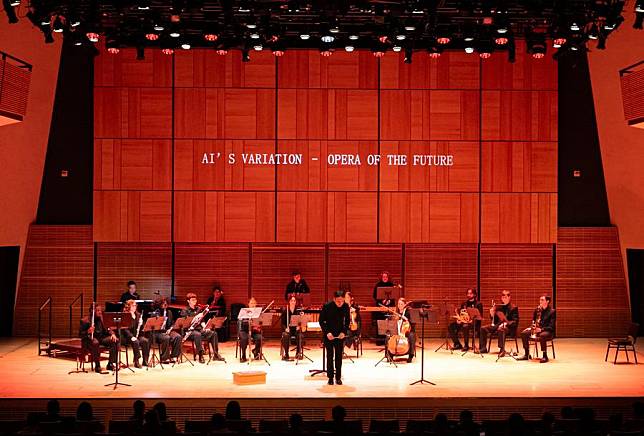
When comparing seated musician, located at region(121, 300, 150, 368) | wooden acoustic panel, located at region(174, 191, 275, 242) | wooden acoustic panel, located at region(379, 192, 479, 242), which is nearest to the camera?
seated musician, located at region(121, 300, 150, 368)

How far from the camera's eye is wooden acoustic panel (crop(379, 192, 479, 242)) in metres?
17.2

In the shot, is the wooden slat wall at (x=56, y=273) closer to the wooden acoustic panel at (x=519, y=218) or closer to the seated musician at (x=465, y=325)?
the seated musician at (x=465, y=325)

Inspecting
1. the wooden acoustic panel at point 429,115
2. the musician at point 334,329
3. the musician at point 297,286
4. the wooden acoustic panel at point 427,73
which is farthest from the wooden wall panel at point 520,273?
the musician at point 334,329

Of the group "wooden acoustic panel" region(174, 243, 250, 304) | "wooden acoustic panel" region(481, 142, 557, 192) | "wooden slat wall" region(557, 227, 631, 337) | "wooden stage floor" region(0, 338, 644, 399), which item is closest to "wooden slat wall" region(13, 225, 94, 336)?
"wooden stage floor" region(0, 338, 644, 399)

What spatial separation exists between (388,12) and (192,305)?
6.10 m

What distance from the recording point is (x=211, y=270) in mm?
17188

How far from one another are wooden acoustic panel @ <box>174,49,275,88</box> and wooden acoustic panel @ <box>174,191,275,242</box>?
2.30 m

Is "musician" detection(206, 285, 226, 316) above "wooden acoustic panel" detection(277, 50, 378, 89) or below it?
below

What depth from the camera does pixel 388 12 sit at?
42.8 feet

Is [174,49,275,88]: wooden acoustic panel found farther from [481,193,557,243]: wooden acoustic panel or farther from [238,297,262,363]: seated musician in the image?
[481,193,557,243]: wooden acoustic panel

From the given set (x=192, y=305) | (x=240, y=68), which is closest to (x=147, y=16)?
(x=240, y=68)

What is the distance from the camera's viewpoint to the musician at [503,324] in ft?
48.3

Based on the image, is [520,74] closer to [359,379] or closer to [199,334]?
[359,379]

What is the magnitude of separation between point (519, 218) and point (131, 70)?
346 inches
